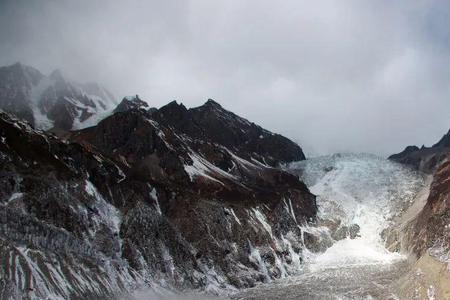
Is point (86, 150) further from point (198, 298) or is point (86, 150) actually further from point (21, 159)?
point (198, 298)

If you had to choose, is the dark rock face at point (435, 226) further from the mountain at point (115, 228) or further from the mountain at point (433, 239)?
the mountain at point (115, 228)

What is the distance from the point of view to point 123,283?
131 meters

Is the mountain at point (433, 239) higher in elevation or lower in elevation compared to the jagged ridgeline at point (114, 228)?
lower

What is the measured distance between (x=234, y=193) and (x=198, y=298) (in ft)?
202

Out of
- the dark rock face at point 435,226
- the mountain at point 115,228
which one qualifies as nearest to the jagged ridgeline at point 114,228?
the mountain at point 115,228

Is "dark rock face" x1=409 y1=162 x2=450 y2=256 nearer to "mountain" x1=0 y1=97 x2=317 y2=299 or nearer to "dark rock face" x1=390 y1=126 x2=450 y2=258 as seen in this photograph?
"dark rock face" x1=390 y1=126 x2=450 y2=258

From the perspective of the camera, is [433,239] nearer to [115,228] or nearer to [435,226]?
[435,226]

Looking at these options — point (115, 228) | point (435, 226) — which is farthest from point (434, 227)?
point (115, 228)

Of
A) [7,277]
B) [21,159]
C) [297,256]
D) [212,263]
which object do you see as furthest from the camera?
[297,256]

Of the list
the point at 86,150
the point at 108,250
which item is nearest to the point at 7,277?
the point at 108,250

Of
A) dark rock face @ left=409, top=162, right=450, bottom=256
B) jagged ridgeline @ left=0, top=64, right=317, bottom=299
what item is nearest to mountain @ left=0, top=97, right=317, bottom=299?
jagged ridgeline @ left=0, top=64, right=317, bottom=299

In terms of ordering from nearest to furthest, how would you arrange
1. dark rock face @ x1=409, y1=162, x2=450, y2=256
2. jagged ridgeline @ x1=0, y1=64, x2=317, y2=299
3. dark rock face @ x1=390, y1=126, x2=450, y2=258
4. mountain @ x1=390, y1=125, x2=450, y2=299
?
jagged ridgeline @ x1=0, y1=64, x2=317, y2=299 → mountain @ x1=390, y1=125, x2=450, y2=299 → dark rock face @ x1=390, y1=126, x2=450, y2=258 → dark rock face @ x1=409, y1=162, x2=450, y2=256

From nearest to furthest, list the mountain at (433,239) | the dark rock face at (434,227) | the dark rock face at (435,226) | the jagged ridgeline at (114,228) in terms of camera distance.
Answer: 1. the jagged ridgeline at (114,228)
2. the mountain at (433,239)
3. the dark rock face at (434,227)
4. the dark rock face at (435,226)

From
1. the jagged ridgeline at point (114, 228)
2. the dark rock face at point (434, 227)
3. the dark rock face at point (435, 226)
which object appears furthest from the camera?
the dark rock face at point (435, 226)
